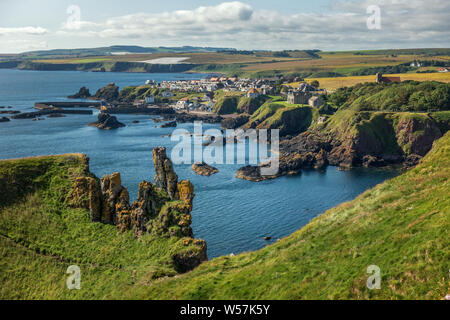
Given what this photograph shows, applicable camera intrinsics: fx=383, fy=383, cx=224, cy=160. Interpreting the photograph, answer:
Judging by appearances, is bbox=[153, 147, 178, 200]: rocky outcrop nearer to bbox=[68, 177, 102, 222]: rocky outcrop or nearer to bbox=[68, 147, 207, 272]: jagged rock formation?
bbox=[68, 147, 207, 272]: jagged rock formation

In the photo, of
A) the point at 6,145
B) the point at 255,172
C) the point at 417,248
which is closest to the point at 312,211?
the point at 255,172

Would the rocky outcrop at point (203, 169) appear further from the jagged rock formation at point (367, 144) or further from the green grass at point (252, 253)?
the green grass at point (252, 253)

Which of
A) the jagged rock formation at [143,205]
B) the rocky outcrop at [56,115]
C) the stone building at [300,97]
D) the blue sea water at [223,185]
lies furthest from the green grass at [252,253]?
the rocky outcrop at [56,115]

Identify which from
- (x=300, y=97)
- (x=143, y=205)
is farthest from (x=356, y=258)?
(x=300, y=97)

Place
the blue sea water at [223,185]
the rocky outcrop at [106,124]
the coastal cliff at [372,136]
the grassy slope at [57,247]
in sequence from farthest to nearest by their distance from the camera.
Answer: the rocky outcrop at [106,124] → the coastal cliff at [372,136] → the blue sea water at [223,185] → the grassy slope at [57,247]

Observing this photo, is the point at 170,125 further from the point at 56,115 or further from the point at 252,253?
A: the point at 252,253
